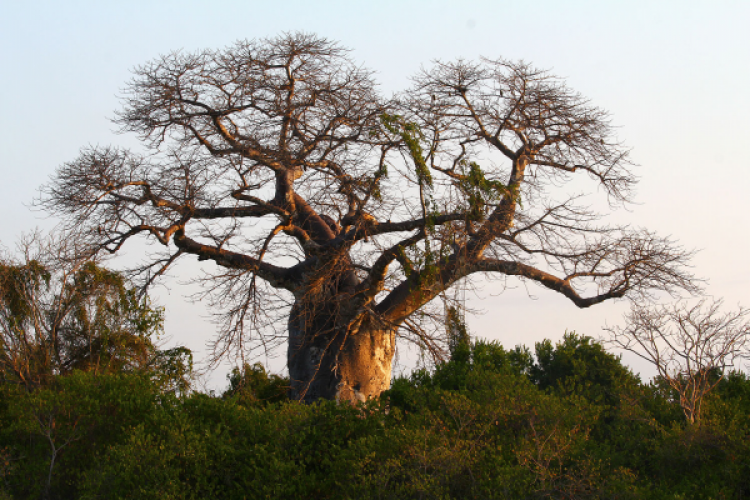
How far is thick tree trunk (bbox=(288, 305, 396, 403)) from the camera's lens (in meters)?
9.52

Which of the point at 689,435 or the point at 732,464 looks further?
the point at 689,435

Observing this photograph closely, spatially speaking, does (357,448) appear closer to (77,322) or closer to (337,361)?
(337,361)

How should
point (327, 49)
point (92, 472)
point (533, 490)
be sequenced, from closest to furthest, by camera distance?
Result: point (533, 490), point (92, 472), point (327, 49)

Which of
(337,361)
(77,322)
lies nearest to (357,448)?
(337,361)

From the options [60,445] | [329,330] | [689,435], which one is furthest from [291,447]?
[689,435]

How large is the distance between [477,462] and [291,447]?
161 centimetres

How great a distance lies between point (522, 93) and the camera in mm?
10391

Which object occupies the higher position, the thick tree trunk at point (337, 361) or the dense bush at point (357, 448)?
the thick tree trunk at point (337, 361)

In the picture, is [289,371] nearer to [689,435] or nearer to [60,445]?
[60,445]

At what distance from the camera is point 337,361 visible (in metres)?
9.53

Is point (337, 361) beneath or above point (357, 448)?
above

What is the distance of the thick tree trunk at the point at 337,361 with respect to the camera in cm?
952

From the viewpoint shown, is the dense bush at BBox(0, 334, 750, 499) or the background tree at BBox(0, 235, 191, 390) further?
the background tree at BBox(0, 235, 191, 390)

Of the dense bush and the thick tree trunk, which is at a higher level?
the thick tree trunk
